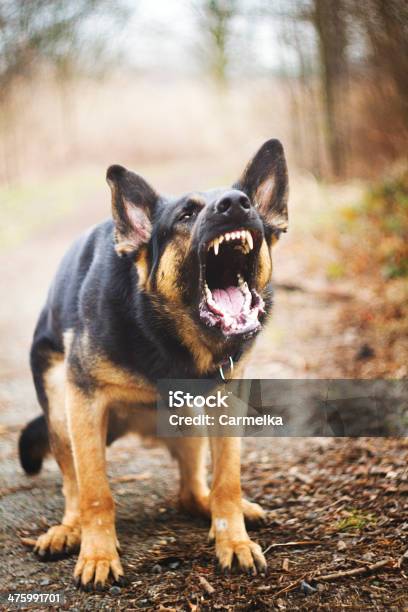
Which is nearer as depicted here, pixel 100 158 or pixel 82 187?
pixel 82 187

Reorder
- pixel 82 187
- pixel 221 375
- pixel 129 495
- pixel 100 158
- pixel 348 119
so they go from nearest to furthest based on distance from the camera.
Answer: pixel 221 375
pixel 129 495
pixel 348 119
pixel 82 187
pixel 100 158

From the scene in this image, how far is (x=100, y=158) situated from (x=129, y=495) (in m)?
23.1

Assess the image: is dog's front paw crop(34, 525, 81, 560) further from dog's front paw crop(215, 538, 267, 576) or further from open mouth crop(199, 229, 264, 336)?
open mouth crop(199, 229, 264, 336)

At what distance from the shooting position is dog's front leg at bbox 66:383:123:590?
3120 millimetres

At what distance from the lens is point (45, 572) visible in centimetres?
311

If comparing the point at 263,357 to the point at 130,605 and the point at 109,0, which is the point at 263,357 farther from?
the point at 109,0

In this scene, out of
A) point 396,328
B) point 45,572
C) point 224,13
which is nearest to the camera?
point 45,572

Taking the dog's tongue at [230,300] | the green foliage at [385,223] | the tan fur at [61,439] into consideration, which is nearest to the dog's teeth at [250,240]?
the dog's tongue at [230,300]

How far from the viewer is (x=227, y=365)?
11.1 ft

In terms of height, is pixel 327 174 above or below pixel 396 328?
above

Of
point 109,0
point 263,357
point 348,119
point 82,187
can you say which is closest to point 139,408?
point 263,357

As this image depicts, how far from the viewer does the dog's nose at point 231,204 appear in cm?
299

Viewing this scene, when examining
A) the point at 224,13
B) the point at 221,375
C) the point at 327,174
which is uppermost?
the point at 224,13

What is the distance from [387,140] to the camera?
31.4 ft
